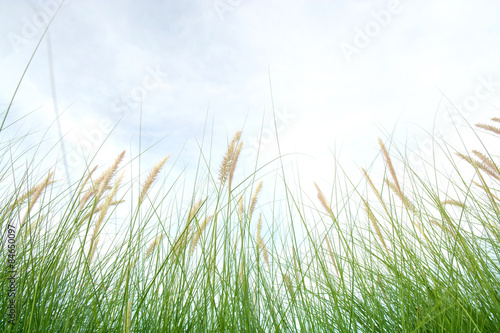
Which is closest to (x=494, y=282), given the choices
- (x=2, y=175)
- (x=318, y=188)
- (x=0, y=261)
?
(x=318, y=188)

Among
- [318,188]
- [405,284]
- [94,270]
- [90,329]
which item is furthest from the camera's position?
[318,188]

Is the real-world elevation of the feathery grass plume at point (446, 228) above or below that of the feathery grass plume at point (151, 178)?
below

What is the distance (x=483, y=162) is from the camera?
217 cm

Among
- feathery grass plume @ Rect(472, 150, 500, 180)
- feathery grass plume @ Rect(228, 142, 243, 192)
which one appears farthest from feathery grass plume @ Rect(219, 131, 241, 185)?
feathery grass plume @ Rect(472, 150, 500, 180)

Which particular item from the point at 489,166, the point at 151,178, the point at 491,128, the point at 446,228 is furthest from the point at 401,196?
the point at 151,178

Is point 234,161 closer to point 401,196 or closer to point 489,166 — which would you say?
point 401,196

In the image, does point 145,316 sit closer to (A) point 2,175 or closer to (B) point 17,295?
(B) point 17,295

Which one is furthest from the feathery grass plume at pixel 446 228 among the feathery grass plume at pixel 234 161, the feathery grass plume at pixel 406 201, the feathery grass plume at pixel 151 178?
the feathery grass plume at pixel 151 178

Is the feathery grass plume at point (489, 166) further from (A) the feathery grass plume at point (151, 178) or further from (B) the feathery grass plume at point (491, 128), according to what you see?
(A) the feathery grass plume at point (151, 178)

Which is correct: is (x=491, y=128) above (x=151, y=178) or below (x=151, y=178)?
above

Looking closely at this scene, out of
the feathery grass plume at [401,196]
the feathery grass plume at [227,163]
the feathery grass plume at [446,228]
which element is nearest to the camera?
the feathery grass plume at [446,228]

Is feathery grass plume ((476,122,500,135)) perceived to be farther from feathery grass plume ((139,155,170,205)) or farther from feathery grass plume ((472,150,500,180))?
feathery grass plume ((139,155,170,205))

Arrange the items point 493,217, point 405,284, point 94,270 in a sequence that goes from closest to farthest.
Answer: point 405,284, point 94,270, point 493,217

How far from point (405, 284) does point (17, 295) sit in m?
1.56
